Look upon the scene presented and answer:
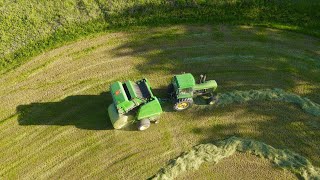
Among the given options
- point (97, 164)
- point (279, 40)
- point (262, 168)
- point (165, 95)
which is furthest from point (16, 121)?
point (279, 40)

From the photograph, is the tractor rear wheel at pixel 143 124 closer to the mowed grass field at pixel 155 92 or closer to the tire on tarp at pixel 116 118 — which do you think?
the mowed grass field at pixel 155 92

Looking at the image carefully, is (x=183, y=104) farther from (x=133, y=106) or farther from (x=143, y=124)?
(x=133, y=106)

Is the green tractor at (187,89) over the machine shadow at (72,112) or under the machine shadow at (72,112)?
over

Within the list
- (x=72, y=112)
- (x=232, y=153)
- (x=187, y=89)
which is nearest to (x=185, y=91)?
(x=187, y=89)

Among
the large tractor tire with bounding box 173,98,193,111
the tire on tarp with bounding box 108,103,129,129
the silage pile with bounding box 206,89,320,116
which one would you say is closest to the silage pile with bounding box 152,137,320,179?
the large tractor tire with bounding box 173,98,193,111

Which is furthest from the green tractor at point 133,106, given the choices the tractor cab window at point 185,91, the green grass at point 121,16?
the green grass at point 121,16

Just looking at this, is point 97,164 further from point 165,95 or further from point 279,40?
point 279,40
